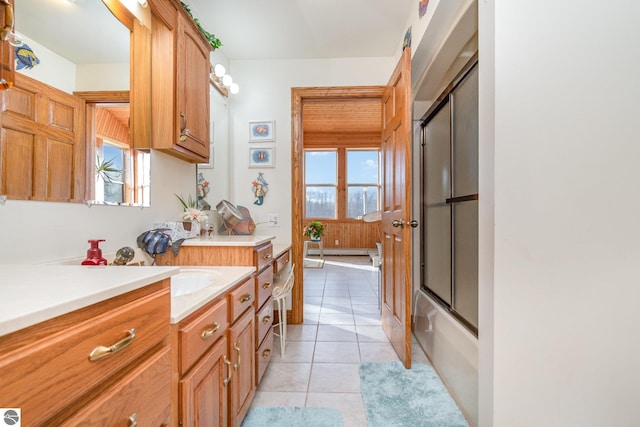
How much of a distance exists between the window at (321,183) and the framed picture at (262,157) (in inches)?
164

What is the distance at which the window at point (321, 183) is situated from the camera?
6883mm

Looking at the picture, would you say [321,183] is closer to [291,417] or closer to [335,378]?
[335,378]

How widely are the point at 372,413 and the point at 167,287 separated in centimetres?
132

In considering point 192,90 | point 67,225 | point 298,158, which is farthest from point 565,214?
point 298,158

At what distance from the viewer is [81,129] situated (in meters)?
1.01

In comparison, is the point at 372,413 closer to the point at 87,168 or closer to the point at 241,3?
the point at 87,168

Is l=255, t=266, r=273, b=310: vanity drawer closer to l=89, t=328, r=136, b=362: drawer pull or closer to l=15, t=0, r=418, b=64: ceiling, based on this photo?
l=89, t=328, r=136, b=362: drawer pull

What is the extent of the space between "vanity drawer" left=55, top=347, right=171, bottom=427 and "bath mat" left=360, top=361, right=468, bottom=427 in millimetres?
1108

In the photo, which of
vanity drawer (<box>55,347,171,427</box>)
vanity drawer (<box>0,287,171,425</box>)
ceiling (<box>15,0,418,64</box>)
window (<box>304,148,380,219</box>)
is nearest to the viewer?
vanity drawer (<box>0,287,171,425</box>)

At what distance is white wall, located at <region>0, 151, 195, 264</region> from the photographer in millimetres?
845

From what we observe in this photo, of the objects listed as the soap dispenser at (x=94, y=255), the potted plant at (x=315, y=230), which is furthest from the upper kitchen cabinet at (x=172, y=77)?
the potted plant at (x=315, y=230)

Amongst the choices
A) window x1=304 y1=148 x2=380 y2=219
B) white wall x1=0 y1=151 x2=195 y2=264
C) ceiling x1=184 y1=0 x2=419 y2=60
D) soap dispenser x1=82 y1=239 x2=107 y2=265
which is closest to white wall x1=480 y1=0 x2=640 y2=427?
ceiling x1=184 y1=0 x2=419 y2=60

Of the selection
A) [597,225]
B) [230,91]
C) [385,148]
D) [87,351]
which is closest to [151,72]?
[230,91]

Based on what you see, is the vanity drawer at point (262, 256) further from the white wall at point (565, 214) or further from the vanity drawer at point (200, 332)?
the white wall at point (565, 214)
